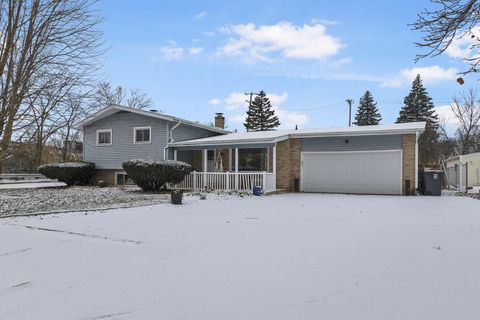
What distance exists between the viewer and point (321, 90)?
2092 cm

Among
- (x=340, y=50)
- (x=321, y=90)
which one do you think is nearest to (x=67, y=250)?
(x=340, y=50)

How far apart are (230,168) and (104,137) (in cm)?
744

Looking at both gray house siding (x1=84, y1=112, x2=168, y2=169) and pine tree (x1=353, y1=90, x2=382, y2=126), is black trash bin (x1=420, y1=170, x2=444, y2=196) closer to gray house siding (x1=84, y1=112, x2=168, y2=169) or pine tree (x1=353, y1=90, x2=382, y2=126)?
gray house siding (x1=84, y1=112, x2=168, y2=169)

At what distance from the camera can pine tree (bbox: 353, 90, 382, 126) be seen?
166ft

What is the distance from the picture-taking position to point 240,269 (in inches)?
180

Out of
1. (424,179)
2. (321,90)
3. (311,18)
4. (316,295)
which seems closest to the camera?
(316,295)

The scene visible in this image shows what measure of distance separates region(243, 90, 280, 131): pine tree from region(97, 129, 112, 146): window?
3119 cm

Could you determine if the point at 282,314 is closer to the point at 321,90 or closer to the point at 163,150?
the point at 163,150

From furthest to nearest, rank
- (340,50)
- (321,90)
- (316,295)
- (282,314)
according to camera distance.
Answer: (321,90) → (340,50) → (316,295) → (282,314)

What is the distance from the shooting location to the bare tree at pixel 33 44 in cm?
560

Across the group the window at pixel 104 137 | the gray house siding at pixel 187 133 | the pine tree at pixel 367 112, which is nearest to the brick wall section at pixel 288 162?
the gray house siding at pixel 187 133

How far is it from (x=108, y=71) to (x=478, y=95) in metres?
36.8

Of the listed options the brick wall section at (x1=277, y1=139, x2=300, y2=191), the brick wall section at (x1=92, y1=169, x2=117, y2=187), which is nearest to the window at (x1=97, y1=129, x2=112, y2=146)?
the brick wall section at (x1=92, y1=169, x2=117, y2=187)

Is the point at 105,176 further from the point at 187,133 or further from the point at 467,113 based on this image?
the point at 467,113
